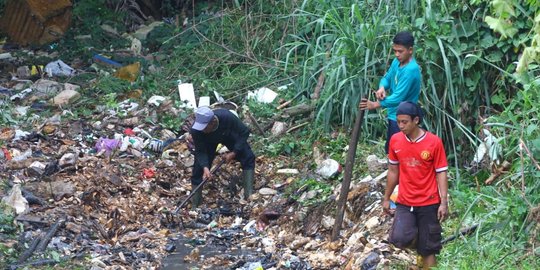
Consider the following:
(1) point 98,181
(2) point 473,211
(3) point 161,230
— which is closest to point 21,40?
(1) point 98,181

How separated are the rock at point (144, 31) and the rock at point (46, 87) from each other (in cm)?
231

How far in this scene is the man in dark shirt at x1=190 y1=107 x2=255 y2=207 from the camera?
9602mm

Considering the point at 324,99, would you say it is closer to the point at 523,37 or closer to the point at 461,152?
the point at 461,152

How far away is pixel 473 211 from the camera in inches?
291

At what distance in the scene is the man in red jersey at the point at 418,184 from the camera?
6414 millimetres

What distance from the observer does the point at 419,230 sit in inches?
260

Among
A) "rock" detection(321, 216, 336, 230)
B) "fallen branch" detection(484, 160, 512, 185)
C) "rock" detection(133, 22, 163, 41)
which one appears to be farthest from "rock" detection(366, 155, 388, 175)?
"rock" detection(133, 22, 163, 41)

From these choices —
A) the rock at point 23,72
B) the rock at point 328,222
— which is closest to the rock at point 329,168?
the rock at point 328,222

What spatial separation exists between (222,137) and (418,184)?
365cm

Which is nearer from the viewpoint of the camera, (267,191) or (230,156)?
(230,156)

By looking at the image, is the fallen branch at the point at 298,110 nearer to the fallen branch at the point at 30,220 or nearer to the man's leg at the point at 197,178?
the man's leg at the point at 197,178

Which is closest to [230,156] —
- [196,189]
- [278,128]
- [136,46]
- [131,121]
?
[196,189]

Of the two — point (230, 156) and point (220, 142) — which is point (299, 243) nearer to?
point (230, 156)

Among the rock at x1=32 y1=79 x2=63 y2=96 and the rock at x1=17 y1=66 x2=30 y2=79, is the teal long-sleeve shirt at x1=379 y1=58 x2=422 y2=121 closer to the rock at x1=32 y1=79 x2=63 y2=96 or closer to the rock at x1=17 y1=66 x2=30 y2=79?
the rock at x1=32 y1=79 x2=63 y2=96
